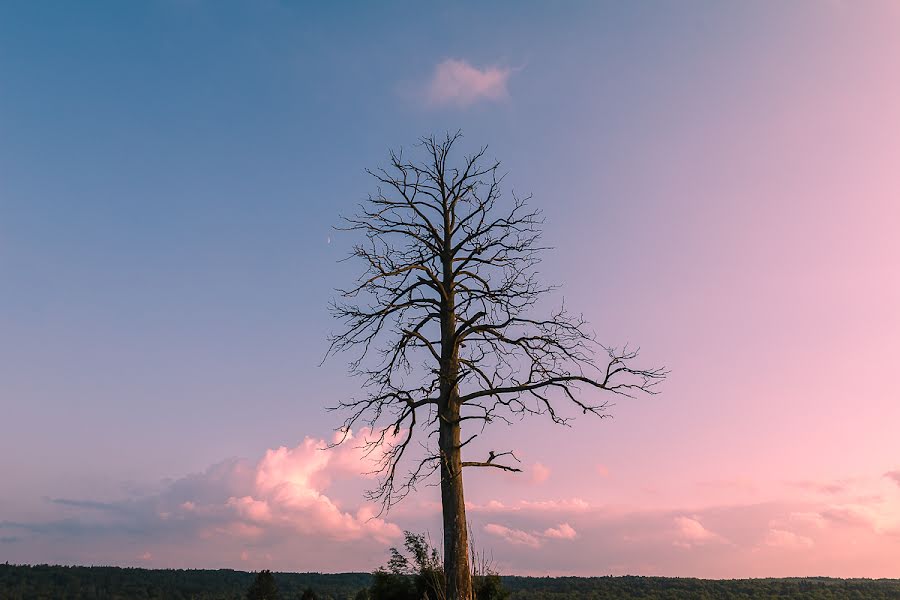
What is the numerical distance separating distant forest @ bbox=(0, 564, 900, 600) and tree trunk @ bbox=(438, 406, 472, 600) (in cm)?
→ 4197

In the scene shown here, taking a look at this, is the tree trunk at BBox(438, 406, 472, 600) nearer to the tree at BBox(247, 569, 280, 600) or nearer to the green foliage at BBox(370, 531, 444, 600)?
the green foliage at BBox(370, 531, 444, 600)

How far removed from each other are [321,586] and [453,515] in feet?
342

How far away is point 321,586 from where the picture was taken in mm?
107188

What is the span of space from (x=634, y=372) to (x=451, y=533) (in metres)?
4.21

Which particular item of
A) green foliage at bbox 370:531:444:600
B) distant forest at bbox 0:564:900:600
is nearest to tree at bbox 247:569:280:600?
distant forest at bbox 0:564:900:600

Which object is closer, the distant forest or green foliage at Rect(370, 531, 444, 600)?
green foliage at Rect(370, 531, 444, 600)

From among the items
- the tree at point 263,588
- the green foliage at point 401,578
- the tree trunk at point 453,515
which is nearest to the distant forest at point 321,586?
the tree at point 263,588

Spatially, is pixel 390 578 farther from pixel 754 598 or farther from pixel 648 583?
pixel 648 583

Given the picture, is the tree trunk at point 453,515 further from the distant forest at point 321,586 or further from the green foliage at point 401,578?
the distant forest at point 321,586

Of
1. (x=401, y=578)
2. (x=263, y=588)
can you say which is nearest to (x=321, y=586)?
(x=263, y=588)

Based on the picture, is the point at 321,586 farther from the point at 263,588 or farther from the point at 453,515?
the point at 453,515

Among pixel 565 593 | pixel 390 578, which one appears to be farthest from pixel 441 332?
→ pixel 565 593

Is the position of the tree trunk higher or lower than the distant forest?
higher

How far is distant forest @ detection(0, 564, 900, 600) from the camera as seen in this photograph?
73125 mm
